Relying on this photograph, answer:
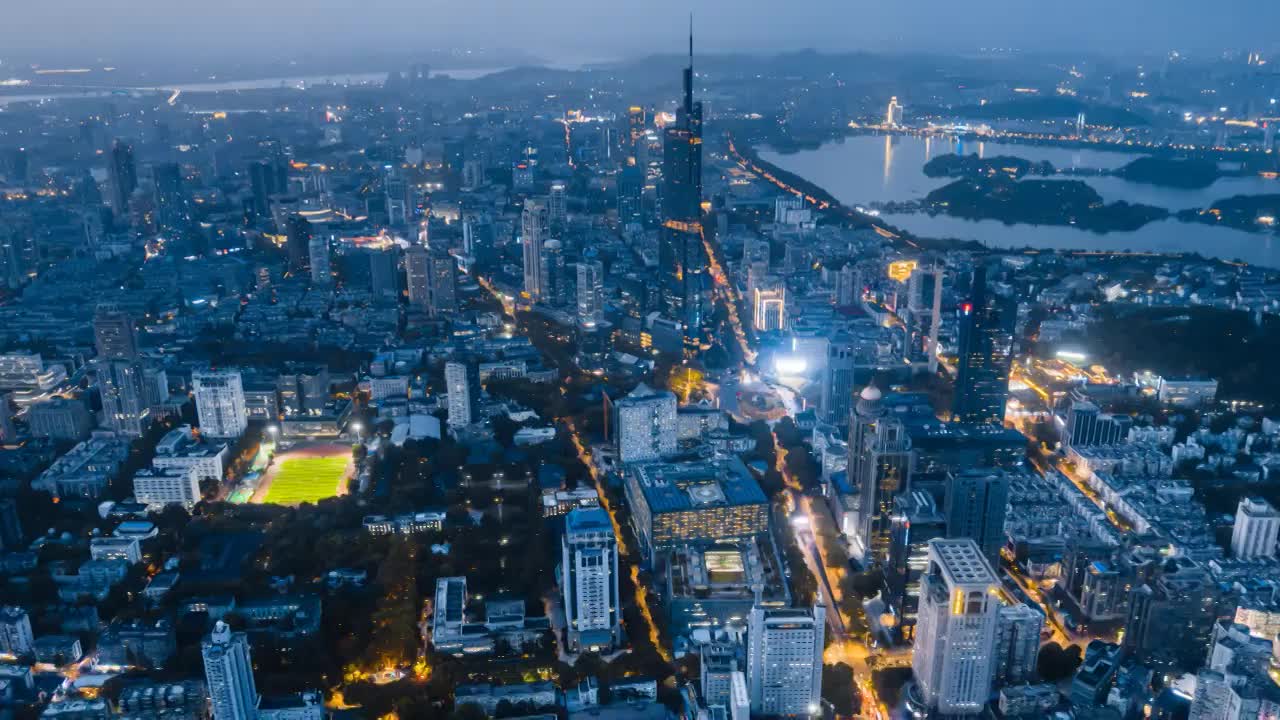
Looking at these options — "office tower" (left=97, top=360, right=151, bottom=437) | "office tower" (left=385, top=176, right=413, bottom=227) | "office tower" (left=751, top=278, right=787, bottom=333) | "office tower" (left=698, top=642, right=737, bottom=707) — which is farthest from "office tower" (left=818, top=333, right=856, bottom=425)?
"office tower" (left=385, top=176, right=413, bottom=227)

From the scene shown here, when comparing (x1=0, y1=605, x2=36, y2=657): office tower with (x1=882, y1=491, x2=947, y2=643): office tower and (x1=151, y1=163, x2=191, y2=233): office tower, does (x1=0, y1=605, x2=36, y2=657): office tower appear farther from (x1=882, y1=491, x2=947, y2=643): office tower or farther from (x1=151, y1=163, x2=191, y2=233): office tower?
(x1=151, y1=163, x2=191, y2=233): office tower

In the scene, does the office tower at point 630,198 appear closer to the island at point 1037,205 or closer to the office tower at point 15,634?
the island at point 1037,205

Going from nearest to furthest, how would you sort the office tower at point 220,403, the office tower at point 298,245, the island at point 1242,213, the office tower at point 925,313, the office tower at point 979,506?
the office tower at point 979,506, the office tower at point 220,403, the office tower at point 925,313, the office tower at point 298,245, the island at point 1242,213

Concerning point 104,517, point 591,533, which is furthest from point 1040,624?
point 104,517

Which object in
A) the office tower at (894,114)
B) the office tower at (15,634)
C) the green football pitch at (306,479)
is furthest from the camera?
the office tower at (894,114)

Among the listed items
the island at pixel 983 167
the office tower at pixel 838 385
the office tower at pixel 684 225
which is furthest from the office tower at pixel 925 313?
the island at pixel 983 167

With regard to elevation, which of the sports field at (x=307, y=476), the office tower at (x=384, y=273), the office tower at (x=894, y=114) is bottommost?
the sports field at (x=307, y=476)

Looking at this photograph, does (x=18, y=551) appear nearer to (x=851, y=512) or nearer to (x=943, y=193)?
(x=851, y=512)
